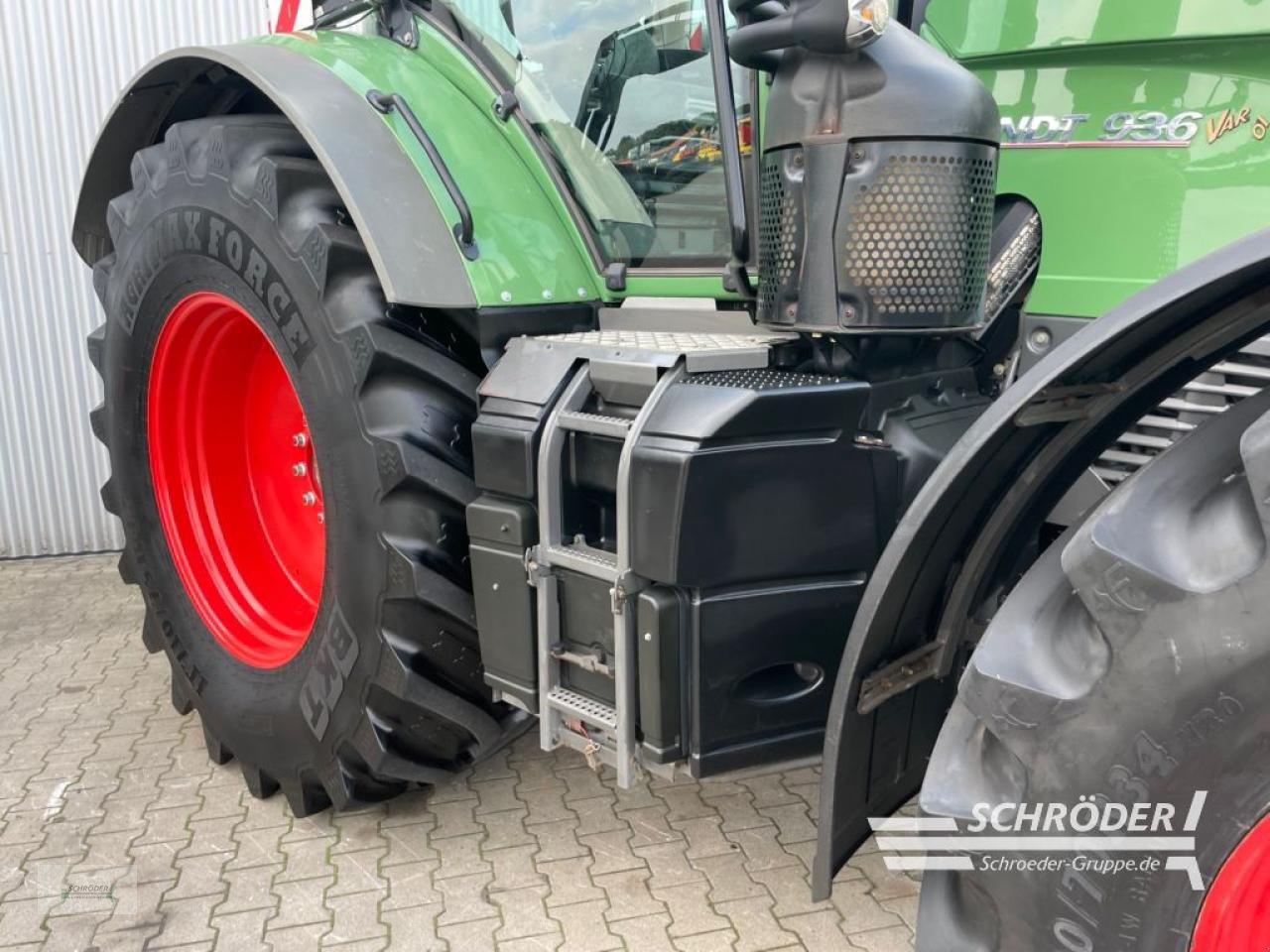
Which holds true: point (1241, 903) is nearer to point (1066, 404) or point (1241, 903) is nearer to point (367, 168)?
point (1066, 404)

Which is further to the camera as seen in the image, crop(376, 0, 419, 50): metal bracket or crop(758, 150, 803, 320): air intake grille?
crop(376, 0, 419, 50): metal bracket

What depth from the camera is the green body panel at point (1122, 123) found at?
1508 millimetres

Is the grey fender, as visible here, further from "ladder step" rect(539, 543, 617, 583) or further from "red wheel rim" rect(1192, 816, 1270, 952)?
"red wheel rim" rect(1192, 816, 1270, 952)

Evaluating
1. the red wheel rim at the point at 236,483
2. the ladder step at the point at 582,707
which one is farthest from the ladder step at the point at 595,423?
the red wheel rim at the point at 236,483

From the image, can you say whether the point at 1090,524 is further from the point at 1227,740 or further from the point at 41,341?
the point at 41,341

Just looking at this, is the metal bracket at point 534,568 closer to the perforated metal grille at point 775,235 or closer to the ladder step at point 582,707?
the ladder step at point 582,707

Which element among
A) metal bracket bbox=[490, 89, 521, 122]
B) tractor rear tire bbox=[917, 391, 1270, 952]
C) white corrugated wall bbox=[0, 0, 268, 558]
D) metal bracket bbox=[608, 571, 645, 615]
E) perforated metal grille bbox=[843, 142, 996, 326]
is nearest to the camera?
tractor rear tire bbox=[917, 391, 1270, 952]

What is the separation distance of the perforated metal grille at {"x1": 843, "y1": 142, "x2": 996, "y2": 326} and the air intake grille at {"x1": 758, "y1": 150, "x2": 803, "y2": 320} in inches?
3.6

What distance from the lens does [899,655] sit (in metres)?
1.52

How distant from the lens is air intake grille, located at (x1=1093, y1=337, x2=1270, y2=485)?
1.46 m

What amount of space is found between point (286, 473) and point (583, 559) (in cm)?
138

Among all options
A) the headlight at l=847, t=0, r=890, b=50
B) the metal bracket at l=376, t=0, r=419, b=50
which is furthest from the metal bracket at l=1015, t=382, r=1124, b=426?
the metal bracket at l=376, t=0, r=419, b=50

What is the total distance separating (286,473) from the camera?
111 inches

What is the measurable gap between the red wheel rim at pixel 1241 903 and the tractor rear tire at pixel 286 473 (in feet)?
4.35
